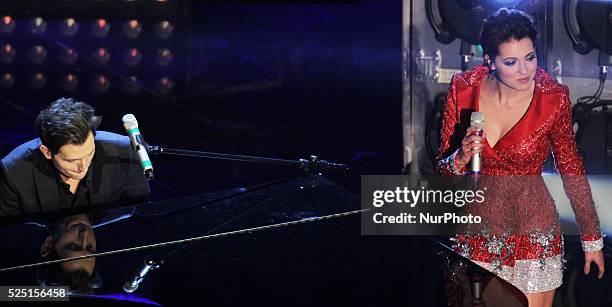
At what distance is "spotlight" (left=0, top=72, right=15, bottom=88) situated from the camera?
4.36 m

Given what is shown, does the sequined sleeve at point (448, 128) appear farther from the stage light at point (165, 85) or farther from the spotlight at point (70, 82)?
the spotlight at point (70, 82)

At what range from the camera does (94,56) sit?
174 inches

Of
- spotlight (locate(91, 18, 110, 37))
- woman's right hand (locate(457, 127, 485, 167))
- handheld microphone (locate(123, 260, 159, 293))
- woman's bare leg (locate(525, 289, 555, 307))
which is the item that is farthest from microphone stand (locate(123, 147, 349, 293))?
spotlight (locate(91, 18, 110, 37))

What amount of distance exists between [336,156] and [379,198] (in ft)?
5.47

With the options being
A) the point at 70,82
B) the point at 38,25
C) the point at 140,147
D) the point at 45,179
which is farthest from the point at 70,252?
the point at 38,25

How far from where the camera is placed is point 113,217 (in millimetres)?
2602

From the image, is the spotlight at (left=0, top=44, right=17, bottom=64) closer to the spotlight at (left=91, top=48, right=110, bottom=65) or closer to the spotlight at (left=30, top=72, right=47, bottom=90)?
the spotlight at (left=30, top=72, right=47, bottom=90)

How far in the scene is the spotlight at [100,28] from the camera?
4.40 metres

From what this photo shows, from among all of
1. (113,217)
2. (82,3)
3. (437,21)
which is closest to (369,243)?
(113,217)

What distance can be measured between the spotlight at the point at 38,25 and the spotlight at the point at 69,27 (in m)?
0.11

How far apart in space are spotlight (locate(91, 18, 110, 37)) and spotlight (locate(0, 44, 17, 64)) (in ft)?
1.77

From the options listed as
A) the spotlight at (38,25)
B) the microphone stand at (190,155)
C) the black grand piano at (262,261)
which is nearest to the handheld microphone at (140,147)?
the microphone stand at (190,155)

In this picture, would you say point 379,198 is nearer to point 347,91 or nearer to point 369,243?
point 369,243

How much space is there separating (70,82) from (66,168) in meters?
1.93
